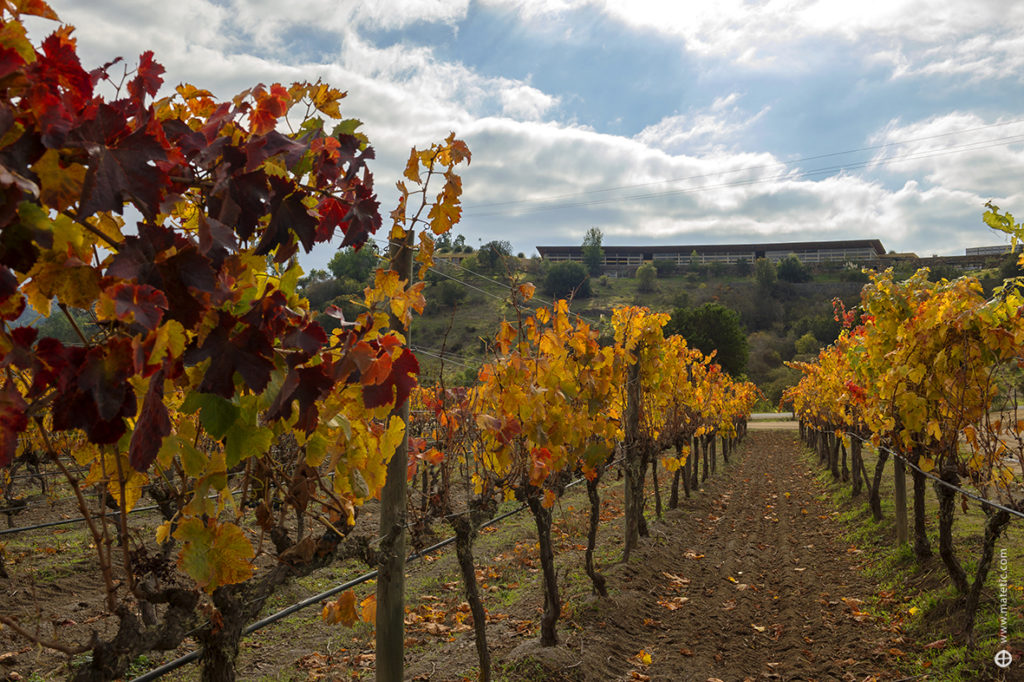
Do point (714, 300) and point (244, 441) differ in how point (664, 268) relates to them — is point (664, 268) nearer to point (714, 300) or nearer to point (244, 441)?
point (714, 300)

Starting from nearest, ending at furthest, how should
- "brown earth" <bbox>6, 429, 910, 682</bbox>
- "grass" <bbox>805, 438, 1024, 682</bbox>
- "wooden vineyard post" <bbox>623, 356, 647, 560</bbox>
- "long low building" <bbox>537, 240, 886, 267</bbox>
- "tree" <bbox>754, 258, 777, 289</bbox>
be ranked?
"grass" <bbox>805, 438, 1024, 682</bbox> < "brown earth" <bbox>6, 429, 910, 682</bbox> < "wooden vineyard post" <bbox>623, 356, 647, 560</bbox> < "tree" <bbox>754, 258, 777, 289</bbox> < "long low building" <bbox>537, 240, 886, 267</bbox>

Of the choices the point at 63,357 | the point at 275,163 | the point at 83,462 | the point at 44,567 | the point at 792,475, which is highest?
the point at 275,163

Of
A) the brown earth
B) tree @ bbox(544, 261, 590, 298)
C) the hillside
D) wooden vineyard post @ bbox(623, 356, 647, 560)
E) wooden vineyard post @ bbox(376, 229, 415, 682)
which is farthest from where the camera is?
tree @ bbox(544, 261, 590, 298)

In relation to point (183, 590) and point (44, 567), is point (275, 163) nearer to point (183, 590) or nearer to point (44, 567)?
point (183, 590)

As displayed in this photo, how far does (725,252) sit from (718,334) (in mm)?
69308

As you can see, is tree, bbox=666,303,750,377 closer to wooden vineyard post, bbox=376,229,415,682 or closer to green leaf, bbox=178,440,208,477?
wooden vineyard post, bbox=376,229,415,682

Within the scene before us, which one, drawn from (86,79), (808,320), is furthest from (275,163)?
(808,320)

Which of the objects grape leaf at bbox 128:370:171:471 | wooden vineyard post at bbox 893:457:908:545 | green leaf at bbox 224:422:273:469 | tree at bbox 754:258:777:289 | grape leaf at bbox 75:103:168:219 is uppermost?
tree at bbox 754:258:777:289

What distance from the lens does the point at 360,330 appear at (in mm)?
1861

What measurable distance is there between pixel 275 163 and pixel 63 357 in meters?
0.61

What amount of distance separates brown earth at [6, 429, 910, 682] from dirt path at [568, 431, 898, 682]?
18mm

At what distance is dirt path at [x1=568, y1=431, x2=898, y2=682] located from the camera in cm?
482

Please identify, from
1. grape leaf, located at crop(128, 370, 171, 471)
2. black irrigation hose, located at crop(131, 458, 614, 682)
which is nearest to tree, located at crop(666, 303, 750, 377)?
black irrigation hose, located at crop(131, 458, 614, 682)

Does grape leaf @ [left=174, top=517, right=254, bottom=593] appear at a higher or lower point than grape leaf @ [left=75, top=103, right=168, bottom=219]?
lower
